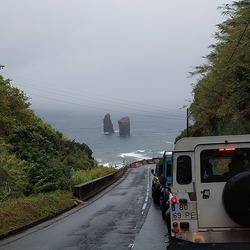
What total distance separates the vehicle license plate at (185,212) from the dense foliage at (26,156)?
35.9 feet

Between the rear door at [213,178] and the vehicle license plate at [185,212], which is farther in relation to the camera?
the vehicle license plate at [185,212]

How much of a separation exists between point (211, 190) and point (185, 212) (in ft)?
1.86

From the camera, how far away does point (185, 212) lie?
7566mm

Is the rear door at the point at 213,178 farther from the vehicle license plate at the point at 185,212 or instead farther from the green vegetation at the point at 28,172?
the green vegetation at the point at 28,172

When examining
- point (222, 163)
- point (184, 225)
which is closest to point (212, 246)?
point (184, 225)

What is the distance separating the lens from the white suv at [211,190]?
279 inches

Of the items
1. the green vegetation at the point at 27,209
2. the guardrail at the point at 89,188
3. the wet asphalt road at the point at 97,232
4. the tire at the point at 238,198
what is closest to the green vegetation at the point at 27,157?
the guardrail at the point at 89,188

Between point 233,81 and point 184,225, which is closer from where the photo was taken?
point 184,225

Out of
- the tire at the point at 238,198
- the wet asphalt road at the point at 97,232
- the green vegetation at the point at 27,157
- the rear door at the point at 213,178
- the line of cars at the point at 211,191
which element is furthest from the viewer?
the green vegetation at the point at 27,157

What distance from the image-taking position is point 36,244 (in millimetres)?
11562

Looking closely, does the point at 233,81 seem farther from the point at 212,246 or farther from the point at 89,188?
the point at 212,246

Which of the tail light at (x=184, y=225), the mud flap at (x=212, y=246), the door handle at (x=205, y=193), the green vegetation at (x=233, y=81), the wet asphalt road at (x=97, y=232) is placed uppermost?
the green vegetation at (x=233, y=81)

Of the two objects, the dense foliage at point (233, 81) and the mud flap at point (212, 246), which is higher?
the dense foliage at point (233, 81)

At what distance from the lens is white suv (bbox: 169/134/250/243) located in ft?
23.3
